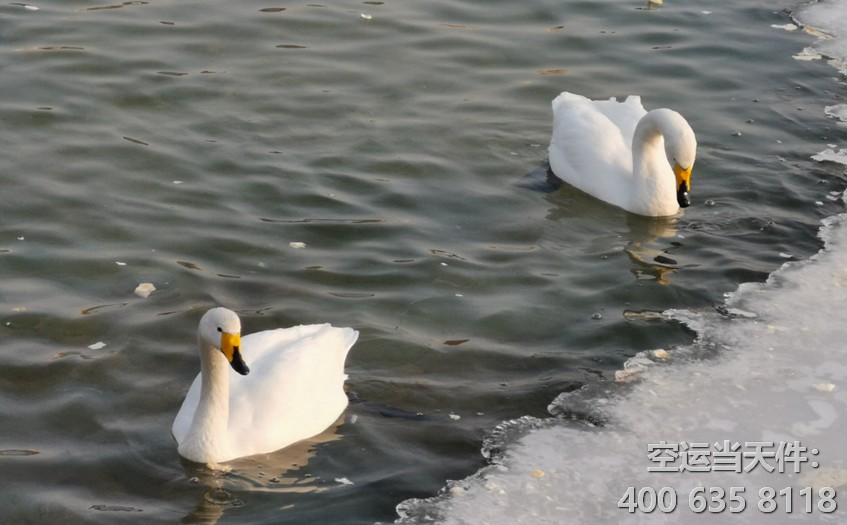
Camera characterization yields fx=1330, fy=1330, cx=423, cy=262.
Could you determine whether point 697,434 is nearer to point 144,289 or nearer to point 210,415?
point 210,415

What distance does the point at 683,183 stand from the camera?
9.23 metres

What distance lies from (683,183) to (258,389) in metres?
3.80

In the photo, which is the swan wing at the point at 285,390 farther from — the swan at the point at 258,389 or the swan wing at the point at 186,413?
the swan wing at the point at 186,413

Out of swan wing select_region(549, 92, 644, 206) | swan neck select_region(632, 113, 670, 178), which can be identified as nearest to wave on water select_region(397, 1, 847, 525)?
swan neck select_region(632, 113, 670, 178)

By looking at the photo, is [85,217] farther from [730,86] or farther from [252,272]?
[730,86]

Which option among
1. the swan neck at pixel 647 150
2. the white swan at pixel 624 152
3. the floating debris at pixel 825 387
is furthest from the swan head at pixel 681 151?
the floating debris at pixel 825 387

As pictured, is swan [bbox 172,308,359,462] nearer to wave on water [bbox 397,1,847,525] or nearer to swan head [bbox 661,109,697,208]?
wave on water [bbox 397,1,847,525]

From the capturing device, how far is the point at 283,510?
6.09m

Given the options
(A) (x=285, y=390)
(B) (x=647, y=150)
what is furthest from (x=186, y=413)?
(B) (x=647, y=150)

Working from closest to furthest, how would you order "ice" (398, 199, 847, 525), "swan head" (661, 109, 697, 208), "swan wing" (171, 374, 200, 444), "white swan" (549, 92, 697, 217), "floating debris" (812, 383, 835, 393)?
"ice" (398, 199, 847, 525) < "swan wing" (171, 374, 200, 444) < "floating debris" (812, 383, 835, 393) < "swan head" (661, 109, 697, 208) < "white swan" (549, 92, 697, 217)

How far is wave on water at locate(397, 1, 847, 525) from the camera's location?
6258mm

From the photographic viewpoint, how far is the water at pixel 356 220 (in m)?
6.64

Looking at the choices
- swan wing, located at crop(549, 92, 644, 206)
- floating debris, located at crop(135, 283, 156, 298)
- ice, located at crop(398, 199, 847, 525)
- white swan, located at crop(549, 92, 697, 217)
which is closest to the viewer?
ice, located at crop(398, 199, 847, 525)

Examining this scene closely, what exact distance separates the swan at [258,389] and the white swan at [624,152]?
317 centimetres
